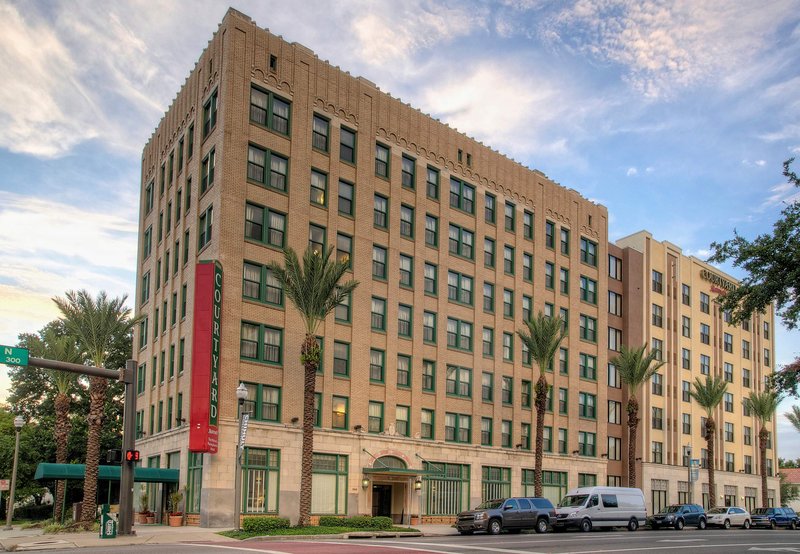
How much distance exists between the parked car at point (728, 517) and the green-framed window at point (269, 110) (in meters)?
40.1

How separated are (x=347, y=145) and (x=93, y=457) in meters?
22.5

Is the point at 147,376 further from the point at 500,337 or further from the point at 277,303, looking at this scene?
the point at 500,337

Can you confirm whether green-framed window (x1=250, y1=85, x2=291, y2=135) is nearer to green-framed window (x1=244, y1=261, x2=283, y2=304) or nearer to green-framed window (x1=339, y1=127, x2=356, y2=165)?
green-framed window (x1=339, y1=127, x2=356, y2=165)

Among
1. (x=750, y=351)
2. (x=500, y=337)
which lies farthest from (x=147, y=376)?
(x=750, y=351)

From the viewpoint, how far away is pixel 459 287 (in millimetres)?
55438

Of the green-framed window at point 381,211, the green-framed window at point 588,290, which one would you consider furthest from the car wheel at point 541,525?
the green-framed window at point 588,290

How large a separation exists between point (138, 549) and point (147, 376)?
89.2ft

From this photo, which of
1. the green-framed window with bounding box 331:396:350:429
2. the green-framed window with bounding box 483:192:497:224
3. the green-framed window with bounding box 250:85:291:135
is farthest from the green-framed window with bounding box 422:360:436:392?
the green-framed window with bounding box 250:85:291:135

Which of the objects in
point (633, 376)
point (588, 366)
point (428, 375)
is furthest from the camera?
point (588, 366)

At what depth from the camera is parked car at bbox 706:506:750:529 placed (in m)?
58.4

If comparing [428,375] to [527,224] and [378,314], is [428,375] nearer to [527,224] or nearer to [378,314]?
[378,314]

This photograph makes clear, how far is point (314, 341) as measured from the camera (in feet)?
129

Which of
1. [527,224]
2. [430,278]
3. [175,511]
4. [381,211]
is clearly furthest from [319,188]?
[527,224]

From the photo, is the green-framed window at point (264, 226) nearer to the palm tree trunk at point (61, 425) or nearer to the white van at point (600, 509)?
the palm tree trunk at point (61, 425)
